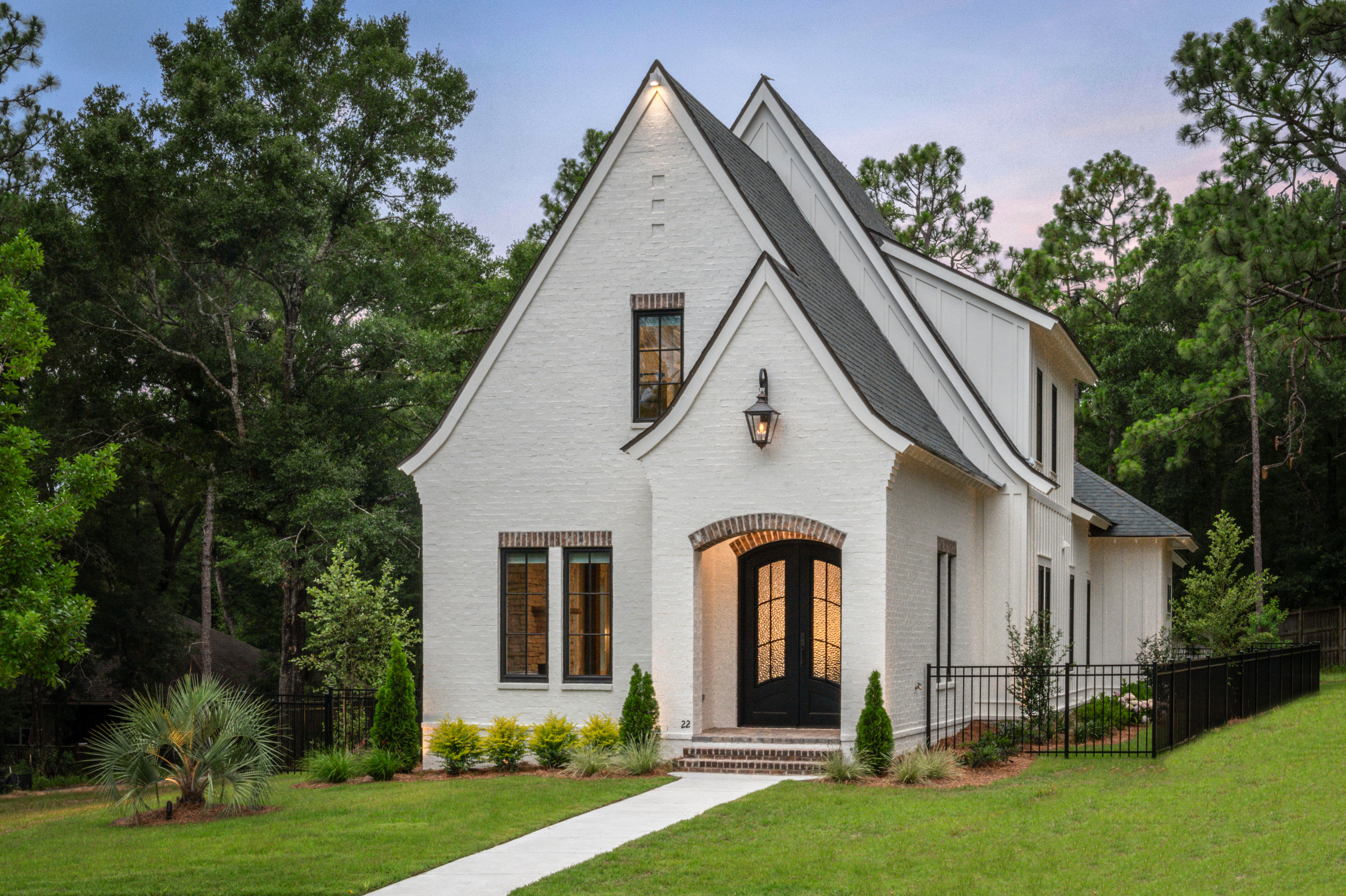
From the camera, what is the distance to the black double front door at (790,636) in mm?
17641

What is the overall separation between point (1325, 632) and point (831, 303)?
2877cm

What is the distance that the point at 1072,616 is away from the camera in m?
25.2

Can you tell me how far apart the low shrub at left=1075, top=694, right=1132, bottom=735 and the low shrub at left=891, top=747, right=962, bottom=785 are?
344cm

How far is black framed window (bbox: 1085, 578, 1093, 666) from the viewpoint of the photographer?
27.4 meters

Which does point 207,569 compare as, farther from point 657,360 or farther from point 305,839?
point 305,839

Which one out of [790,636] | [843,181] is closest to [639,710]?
[790,636]

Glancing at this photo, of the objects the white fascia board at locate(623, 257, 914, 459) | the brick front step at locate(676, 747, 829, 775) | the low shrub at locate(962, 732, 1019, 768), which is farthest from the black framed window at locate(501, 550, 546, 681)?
the low shrub at locate(962, 732, 1019, 768)

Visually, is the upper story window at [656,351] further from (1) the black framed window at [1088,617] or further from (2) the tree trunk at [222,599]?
(2) the tree trunk at [222,599]

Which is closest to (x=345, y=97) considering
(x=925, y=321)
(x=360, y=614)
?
(x=360, y=614)

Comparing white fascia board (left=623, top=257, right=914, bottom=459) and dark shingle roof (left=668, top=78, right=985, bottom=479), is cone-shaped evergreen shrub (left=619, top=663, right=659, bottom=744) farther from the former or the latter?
dark shingle roof (left=668, top=78, right=985, bottom=479)

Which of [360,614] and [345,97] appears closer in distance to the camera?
[360,614]

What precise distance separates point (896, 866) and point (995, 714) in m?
10.6

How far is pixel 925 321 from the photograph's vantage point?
20391mm

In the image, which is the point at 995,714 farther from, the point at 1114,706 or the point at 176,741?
the point at 176,741
